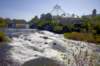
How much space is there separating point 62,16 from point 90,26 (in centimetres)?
2286

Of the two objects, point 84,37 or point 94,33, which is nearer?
point 84,37

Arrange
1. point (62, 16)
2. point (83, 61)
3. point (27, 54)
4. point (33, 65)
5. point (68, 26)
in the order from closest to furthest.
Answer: point (83, 61) → point (33, 65) → point (27, 54) → point (68, 26) → point (62, 16)

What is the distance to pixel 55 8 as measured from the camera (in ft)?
129

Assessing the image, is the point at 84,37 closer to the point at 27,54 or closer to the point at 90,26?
the point at 90,26

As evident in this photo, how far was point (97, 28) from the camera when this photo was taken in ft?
68.4

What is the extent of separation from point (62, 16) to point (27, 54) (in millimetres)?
38518

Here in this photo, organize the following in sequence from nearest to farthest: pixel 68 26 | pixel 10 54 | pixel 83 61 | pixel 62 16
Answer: pixel 83 61
pixel 10 54
pixel 68 26
pixel 62 16

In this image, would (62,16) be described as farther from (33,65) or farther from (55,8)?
(33,65)

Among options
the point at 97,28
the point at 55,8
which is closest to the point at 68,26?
the point at 97,28

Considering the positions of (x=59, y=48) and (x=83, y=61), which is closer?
(x=83, y=61)

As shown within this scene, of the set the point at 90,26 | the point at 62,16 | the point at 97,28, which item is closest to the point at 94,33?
the point at 97,28

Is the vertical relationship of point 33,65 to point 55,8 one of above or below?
below

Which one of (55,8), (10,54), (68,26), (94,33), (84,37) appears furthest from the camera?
(55,8)

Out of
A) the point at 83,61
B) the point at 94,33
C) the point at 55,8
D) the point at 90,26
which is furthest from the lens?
the point at 55,8
